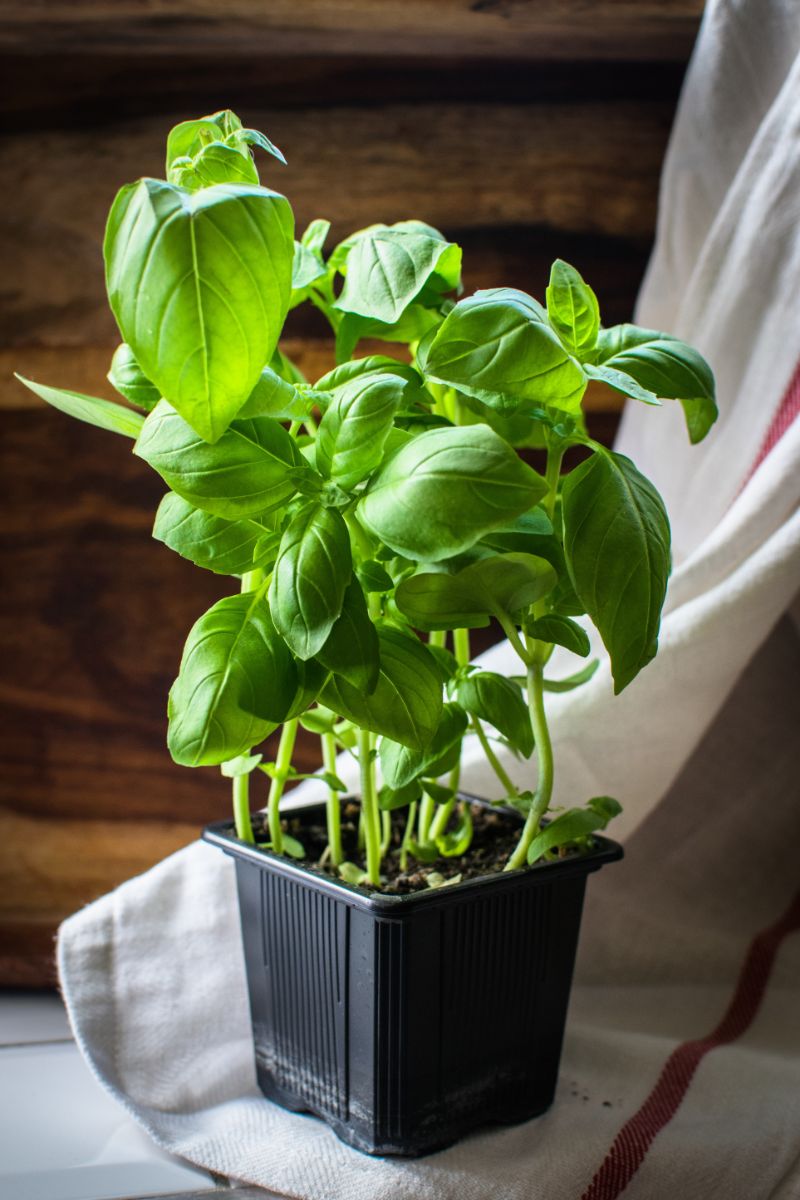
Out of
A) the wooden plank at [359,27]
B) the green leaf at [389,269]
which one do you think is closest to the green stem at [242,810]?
the green leaf at [389,269]

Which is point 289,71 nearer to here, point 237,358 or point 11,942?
point 237,358

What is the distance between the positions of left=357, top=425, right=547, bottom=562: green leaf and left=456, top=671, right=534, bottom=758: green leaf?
0.15 metres

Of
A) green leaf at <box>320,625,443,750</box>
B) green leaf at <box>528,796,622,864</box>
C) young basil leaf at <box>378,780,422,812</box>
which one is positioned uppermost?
green leaf at <box>320,625,443,750</box>

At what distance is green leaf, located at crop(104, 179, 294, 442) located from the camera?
507 mm

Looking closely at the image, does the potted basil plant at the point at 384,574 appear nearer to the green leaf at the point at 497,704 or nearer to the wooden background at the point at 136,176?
the green leaf at the point at 497,704

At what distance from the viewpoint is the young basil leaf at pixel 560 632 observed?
2.10 ft

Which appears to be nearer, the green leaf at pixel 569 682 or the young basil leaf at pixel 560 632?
the young basil leaf at pixel 560 632

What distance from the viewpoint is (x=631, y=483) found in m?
0.60

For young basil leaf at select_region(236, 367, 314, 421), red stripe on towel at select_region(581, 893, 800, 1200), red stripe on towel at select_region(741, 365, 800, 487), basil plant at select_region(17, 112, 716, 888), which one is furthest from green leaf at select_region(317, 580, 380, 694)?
red stripe on towel at select_region(741, 365, 800, 487)

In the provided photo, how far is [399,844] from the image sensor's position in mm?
834

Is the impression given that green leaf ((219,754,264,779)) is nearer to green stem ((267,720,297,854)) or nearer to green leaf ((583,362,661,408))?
green stem ((267,720,297,854))

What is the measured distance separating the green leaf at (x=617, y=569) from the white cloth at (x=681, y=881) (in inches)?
12.5

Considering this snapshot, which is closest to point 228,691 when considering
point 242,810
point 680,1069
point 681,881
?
point 242,810

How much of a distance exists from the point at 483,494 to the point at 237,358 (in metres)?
0.13
